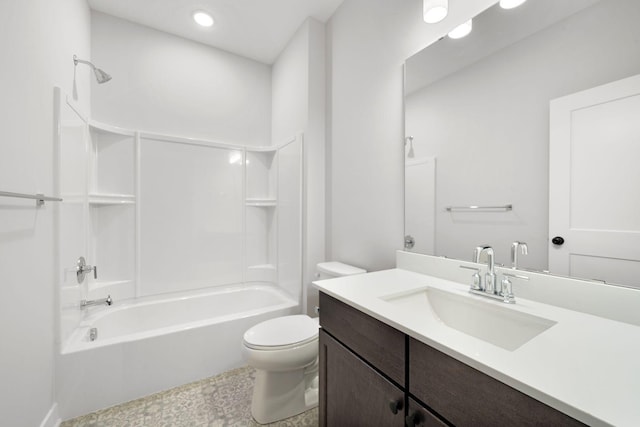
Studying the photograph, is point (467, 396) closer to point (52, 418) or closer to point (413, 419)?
point (413, 419)

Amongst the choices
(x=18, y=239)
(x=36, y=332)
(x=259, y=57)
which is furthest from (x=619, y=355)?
(x=259, y=57)

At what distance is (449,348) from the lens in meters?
0.62

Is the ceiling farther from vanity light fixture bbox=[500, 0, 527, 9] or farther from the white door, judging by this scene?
the white door

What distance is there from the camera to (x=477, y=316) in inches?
37.0

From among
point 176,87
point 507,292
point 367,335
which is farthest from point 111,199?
point 507,292

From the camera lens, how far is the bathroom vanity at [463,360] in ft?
1.57

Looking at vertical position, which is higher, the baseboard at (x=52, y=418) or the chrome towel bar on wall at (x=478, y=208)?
the chrome towel bar on wall at (x=478, y=208)

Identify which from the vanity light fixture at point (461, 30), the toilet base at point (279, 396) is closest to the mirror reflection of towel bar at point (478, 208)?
the vanity light fixture at point (461, 30)

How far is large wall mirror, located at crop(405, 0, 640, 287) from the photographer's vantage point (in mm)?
796

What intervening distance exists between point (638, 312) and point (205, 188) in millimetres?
2728

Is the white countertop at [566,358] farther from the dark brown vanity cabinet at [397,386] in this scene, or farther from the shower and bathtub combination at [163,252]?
the shower and bathtub combination at [163,252]

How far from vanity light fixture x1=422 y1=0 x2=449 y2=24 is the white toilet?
176 centimetres

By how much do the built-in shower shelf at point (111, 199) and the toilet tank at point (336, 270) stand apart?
5.52 ft

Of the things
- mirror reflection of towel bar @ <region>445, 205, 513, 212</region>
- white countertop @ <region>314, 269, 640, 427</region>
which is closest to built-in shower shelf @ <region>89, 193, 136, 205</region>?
white countertop @ <region>314, 269, 640, 427</region>
